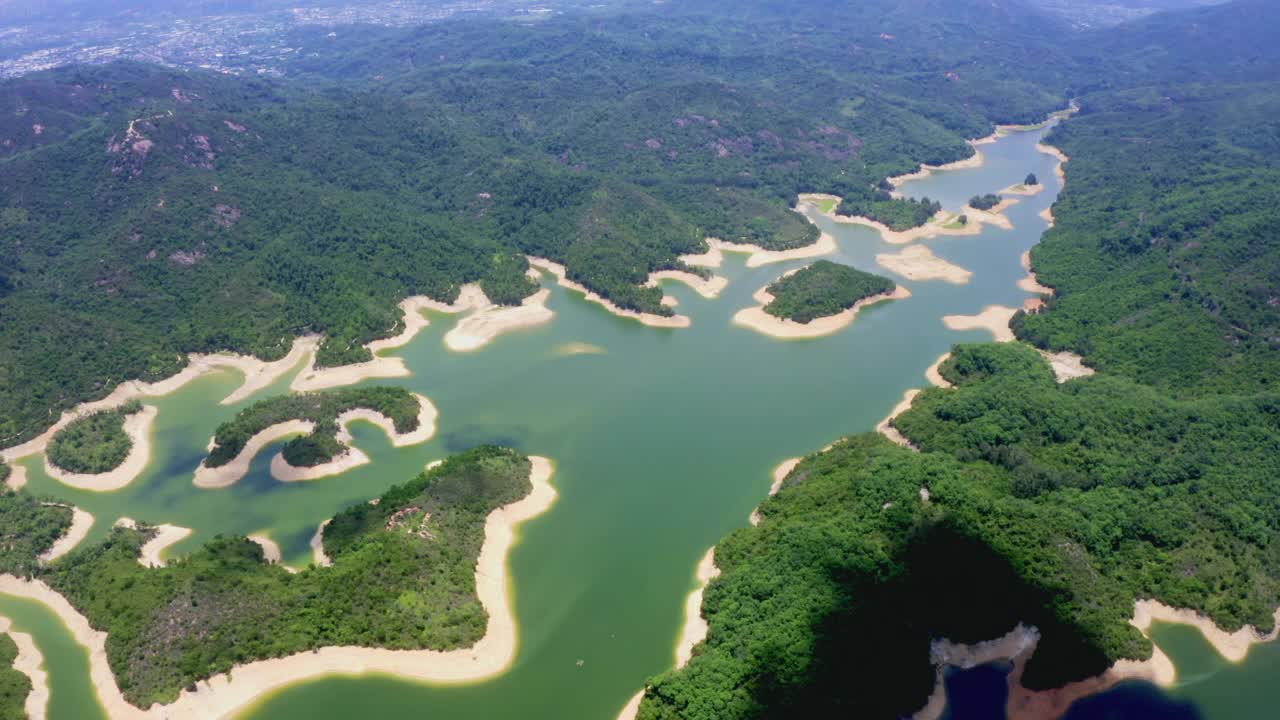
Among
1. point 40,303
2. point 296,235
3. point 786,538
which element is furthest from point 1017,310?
point 40,303

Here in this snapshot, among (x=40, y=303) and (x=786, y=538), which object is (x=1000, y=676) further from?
(x=40, y=303)

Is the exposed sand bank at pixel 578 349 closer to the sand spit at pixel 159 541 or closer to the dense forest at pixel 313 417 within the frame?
the dense forest at pixel 313 417

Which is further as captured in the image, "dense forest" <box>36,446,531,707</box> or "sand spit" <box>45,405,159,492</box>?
"sand spit" <box>45,405,159,492</box>

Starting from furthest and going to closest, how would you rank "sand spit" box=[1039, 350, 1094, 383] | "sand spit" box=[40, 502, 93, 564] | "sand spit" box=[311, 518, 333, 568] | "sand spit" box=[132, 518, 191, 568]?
1. "sand spit" box=[1039, 350, 1094, 383]
2. "sand spit" box=[40, 502, 93, 564]
3. "sand spit" box=[132, 518, 191, 568]
4. "sand spit" box=[311, 518, 333, 568]

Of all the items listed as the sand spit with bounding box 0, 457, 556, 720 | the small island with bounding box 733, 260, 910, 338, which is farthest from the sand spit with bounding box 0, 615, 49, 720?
the small island with bounding box 733, 260, 910, 338

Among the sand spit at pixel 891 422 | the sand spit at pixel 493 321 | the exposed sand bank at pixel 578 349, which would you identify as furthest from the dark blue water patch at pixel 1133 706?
the sand spit at pixel 493 321

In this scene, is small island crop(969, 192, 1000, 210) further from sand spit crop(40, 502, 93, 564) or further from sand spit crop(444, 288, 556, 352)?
sand spit crop(40, 502, 93, 564)

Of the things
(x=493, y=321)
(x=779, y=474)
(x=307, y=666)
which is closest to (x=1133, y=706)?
(x=779, y=474)

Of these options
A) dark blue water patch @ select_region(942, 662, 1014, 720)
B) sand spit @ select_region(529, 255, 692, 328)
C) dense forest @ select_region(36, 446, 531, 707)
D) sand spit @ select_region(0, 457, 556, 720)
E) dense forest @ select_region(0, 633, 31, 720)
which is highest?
dark blue water patch @ select_region(942, 662, 1014, 720)
